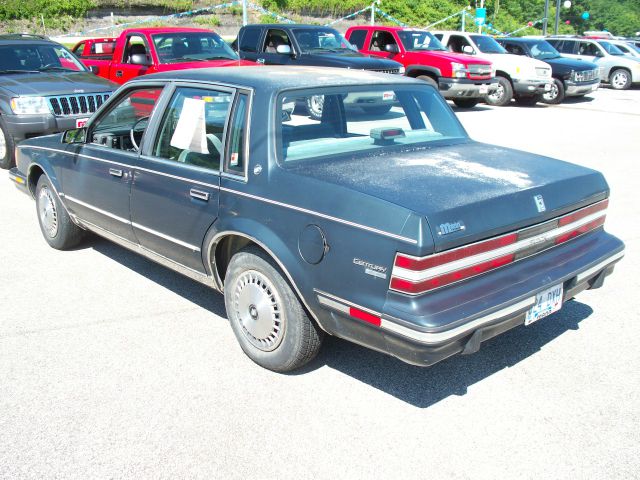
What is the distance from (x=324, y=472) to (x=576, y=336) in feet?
7.06

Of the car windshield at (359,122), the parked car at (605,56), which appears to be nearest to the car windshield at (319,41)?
the car windshield at (359,122)

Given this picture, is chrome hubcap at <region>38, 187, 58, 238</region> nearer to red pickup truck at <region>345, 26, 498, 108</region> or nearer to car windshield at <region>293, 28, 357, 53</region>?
car windshield at <region>293, 28, 357, 53</region>

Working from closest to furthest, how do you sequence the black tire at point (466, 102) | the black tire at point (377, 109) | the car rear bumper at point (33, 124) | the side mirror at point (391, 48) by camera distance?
the black tire at point (377, 109)
the car rear bumper at point (33, 124)
the side mirror at point (391, 48)
the black tire at point (466, 102)

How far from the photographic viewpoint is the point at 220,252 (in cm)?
408

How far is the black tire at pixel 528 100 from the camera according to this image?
58.9 ft

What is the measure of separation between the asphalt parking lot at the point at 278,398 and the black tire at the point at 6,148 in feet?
14.9

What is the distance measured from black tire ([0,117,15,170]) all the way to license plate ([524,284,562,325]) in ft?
25.7

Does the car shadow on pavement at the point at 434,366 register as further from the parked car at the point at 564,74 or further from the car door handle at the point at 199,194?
the parked car at the point at 564,74

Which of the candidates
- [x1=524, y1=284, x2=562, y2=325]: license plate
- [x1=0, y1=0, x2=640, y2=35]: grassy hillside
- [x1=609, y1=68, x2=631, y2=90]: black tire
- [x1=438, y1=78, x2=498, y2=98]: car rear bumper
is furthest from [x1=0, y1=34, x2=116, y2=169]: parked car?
[x1=0, y1=0, x2=640, y2=35]: grassy hillside

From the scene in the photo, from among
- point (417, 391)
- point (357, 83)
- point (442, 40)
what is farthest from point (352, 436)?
point (442, 40)

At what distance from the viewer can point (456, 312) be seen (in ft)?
9.96

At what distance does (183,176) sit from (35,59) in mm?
7271

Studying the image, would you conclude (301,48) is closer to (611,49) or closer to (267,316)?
(267,316)

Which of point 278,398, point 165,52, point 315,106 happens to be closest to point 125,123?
point 315,106
